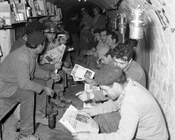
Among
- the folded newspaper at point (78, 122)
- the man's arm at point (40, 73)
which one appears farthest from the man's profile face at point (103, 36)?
the folded newspaper at point (78, 122)

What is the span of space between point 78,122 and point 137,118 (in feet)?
2.80

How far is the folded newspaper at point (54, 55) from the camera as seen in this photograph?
5430mm

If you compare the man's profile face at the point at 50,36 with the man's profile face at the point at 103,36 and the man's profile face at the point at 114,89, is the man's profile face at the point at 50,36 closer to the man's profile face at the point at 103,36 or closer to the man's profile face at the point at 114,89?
the man's profile face at the point at 103,36

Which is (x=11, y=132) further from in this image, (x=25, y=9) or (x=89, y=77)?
(x=25, y=9)

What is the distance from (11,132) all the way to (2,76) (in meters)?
1.03

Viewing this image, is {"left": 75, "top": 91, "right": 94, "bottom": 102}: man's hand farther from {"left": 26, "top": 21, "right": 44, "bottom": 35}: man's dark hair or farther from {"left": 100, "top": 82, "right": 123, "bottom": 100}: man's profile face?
{"left": 26, "top": 21, "right": 44, "bottom": 35}: man's dark hair

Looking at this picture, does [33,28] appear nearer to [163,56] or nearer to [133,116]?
[163,56]

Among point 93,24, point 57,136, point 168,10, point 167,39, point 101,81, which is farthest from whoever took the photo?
point 93,24

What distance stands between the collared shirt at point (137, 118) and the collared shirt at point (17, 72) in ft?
5.91

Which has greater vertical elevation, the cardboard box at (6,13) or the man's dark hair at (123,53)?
the cardboard box at (6,13)

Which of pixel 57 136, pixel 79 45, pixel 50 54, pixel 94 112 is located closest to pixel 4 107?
pixel 57 136

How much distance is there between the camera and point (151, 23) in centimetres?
450

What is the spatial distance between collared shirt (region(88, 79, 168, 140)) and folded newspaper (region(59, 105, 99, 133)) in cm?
35

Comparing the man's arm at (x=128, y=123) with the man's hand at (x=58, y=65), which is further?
the man's hand at (x=58, y=65)
